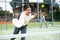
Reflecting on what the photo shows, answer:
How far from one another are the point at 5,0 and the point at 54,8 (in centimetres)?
581

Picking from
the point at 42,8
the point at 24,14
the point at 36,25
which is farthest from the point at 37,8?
the point at 24,14

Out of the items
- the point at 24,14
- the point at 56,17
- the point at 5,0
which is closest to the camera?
the point at 24,14

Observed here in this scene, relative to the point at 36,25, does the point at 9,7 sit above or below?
above

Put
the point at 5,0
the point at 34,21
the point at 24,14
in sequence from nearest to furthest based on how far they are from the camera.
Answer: the point at 24,14, the point at 5,0, the point at 34,21

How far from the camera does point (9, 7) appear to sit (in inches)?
901

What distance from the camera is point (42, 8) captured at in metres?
25.1

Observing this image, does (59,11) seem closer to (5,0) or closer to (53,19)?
(53,19)

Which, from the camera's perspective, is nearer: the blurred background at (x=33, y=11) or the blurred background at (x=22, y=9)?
the blurred background at (x=33, y=11)

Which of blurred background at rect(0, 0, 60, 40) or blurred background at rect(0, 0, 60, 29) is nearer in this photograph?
blurred background at rect(0, 0, 60, 40)

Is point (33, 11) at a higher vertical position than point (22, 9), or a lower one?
lower

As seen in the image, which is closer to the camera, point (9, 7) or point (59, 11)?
point (9, 7)

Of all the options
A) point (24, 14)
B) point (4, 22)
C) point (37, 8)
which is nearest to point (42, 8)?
point (37, 8)

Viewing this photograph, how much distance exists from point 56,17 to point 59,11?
2.76ft

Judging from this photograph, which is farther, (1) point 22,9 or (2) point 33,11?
(2) point 33,11
